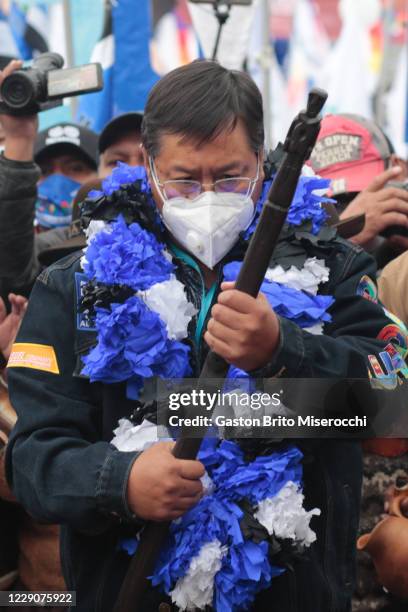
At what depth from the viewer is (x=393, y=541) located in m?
3.12

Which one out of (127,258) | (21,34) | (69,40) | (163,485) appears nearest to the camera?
(163,485)

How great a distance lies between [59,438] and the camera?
2.45 metres

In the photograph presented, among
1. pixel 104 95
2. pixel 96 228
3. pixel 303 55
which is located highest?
pixel 96 228

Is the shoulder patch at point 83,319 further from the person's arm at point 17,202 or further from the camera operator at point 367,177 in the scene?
the camera operator at point 367,177

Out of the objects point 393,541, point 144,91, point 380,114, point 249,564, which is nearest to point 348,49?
point 380,114

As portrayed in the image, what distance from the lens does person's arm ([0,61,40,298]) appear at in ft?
12.2

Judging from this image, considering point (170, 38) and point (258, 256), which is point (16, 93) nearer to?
point (258, 256)

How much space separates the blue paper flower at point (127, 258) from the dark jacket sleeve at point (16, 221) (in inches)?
44.0

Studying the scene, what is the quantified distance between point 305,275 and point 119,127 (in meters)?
2.48

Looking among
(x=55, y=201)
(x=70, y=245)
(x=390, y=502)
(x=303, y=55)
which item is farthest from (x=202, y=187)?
(x=303, y=55)

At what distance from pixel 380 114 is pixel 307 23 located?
9.22 ft

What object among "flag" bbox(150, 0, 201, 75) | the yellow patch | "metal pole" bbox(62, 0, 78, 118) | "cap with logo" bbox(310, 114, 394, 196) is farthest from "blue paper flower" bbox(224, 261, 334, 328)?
"flag" bbox(150, 0, 201, 75)

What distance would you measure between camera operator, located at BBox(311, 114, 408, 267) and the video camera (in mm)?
1019

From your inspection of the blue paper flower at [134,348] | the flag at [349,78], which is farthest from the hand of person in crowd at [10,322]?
the flag at [349,78]
